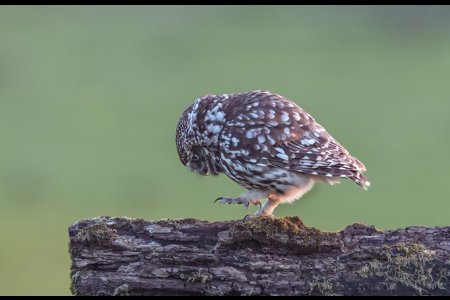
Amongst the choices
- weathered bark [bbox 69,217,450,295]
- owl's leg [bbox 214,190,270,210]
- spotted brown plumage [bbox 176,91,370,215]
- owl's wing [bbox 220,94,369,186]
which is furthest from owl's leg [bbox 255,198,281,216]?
weathered bark [bbox 69,217,450,295]

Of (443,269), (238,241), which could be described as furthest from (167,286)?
(443,269)

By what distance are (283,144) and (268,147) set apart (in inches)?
4.7

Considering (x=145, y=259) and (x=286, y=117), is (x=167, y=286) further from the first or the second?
(x=286, y=117)

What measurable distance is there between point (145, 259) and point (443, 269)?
182 cm

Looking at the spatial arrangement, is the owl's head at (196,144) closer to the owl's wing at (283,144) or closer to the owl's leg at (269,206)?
the owl's wing at (283,144)

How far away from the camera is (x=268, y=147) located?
3883mm

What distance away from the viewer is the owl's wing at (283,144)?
151 inches

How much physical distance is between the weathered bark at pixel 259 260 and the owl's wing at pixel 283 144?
58cm

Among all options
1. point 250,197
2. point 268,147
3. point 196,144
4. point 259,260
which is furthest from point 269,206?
point 259,260

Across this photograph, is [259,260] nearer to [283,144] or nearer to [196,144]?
[283,144]

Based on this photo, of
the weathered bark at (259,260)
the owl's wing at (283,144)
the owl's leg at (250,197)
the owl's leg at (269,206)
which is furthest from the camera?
the owl's leg at (269,206)

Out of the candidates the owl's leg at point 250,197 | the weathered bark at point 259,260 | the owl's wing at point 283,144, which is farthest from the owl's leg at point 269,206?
the weathered bark at point 259,260

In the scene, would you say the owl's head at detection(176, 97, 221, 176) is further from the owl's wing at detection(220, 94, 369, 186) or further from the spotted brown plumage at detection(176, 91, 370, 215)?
the owl's wing at detection(220, 94, 369, 186)

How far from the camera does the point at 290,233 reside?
3.32 metres
